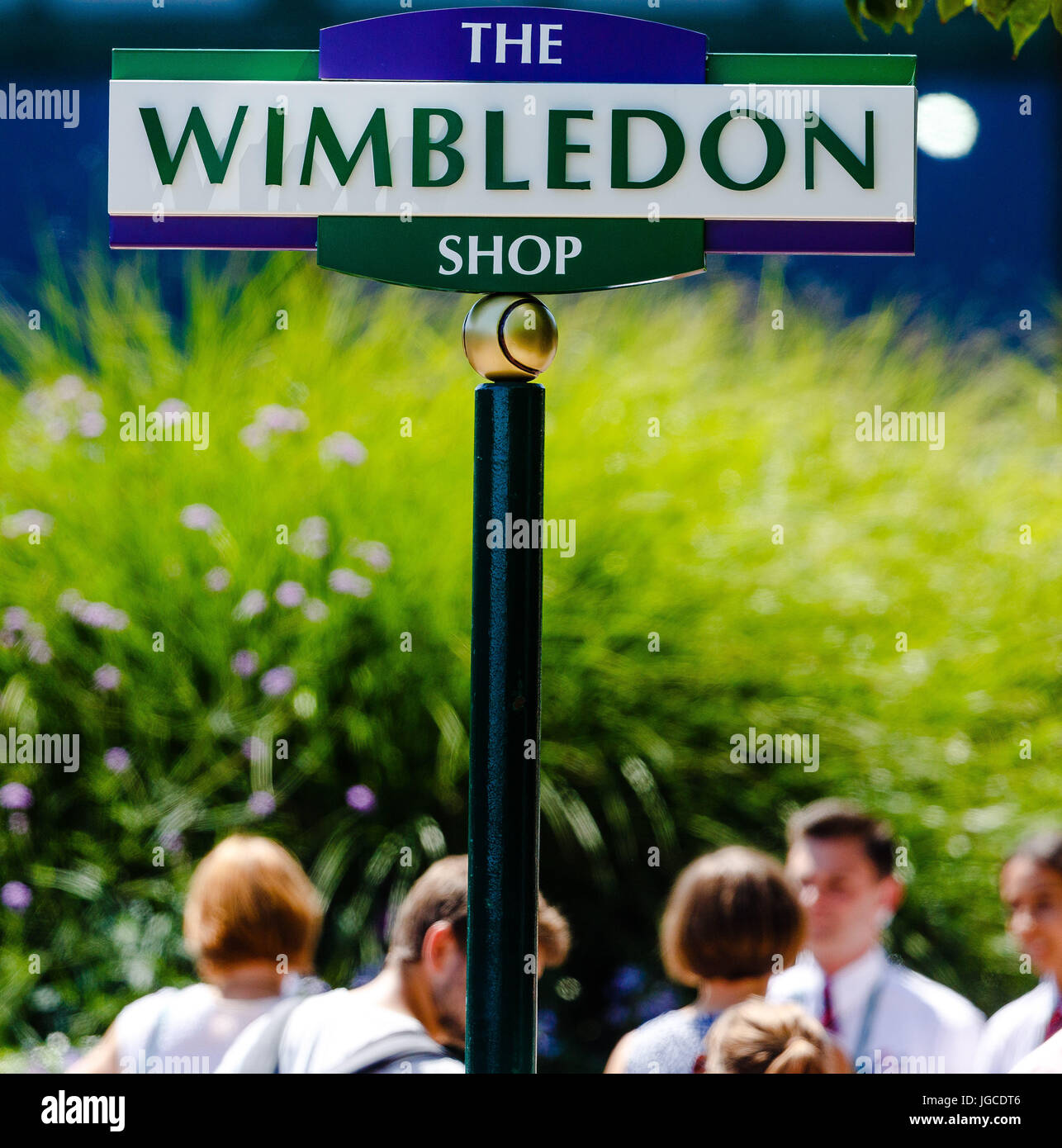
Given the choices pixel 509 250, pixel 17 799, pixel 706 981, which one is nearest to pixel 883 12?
pixel 509 250

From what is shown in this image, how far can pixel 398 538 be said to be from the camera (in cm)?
322

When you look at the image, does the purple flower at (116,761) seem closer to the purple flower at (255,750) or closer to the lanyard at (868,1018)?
the purple flower at (255,750)

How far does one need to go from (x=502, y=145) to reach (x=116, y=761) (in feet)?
6.86

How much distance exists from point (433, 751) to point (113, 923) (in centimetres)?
92

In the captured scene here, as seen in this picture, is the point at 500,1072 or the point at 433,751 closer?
the point at 500,1072

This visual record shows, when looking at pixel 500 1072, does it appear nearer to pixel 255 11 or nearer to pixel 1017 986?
pixel 1017 986

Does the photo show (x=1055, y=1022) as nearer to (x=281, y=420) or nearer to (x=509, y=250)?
(x=509, y=250)

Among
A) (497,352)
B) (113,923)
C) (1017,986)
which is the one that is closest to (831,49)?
(497,352)

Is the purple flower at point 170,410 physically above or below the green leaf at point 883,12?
below

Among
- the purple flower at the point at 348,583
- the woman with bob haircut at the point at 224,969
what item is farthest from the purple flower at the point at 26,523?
the woman with bob haircut at the point at 224,969

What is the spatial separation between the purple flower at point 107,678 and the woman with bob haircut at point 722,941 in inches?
60.4

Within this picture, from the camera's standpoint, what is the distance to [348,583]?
10.5 ft

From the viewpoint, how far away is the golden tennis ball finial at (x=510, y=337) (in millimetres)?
1707
